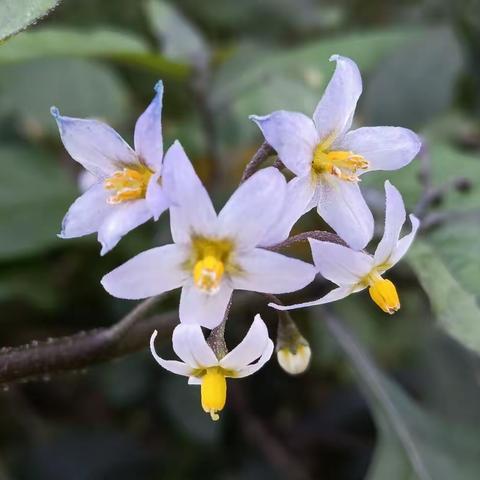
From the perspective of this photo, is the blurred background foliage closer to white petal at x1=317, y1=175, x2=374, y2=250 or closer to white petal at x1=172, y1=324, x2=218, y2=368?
white petal at x1=317, y1=175, x2=374, y2=250

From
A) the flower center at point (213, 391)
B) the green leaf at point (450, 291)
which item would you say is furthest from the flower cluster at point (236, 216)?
the green leaf at point (450, 291)

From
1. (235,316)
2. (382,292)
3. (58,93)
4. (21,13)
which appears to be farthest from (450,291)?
(58,93)

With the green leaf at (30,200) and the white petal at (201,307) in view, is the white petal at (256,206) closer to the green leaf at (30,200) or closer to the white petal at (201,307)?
the white petal at (201,307)

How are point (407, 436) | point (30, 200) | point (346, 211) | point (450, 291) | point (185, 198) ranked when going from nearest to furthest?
1. point (185, 198)
2. point (346, 211)
3. point (450, 291)
4. point (407, 436)
5. point (30, 200)

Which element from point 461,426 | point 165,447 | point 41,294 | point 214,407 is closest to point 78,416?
point 165,447

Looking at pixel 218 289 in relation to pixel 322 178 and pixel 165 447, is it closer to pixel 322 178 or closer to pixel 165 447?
pixel 322 178

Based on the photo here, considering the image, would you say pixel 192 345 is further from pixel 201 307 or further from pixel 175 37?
pixel 175 37
